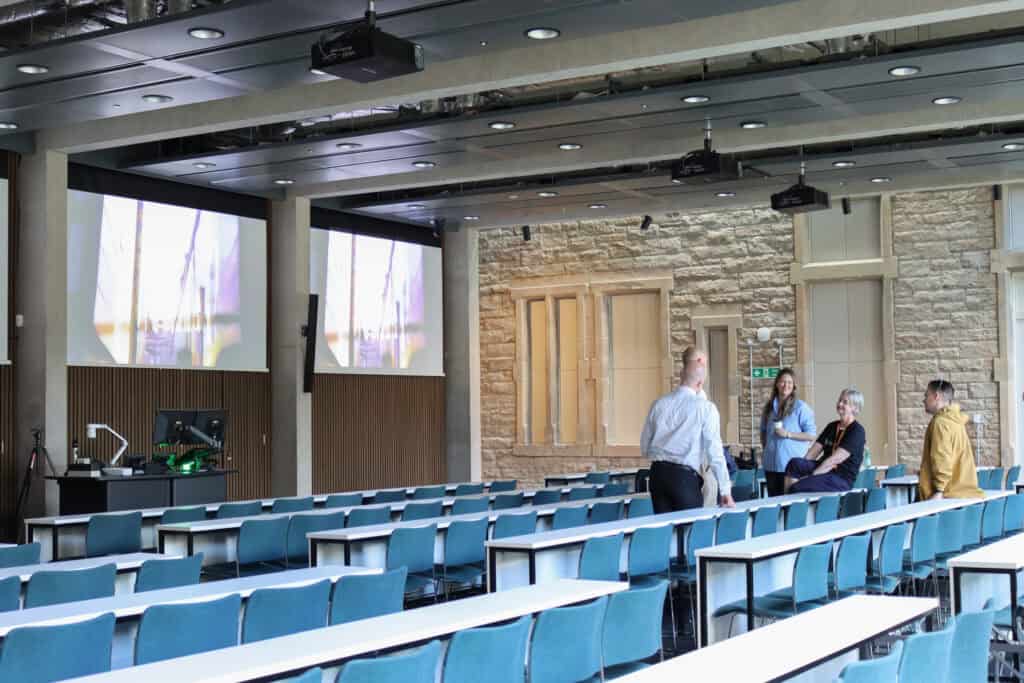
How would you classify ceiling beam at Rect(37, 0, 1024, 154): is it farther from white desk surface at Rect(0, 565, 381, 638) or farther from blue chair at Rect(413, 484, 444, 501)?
white desk surface at Rect(0, 565, 381, 638)

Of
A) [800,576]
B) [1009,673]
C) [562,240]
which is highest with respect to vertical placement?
[562,240]

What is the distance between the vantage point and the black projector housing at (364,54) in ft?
22.7

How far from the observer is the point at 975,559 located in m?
5.43

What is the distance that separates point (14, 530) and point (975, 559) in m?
9.72

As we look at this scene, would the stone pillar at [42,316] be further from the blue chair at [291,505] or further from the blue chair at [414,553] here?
the blue chair at [414,553]

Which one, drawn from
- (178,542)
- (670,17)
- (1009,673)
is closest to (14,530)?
(178,542)

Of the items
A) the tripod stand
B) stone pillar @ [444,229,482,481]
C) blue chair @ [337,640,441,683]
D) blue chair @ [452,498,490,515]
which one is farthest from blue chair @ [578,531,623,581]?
stone pillar @ [444,229,482,481]

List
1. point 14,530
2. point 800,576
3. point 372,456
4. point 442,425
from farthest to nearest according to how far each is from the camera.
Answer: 1. point 442,425
2. point 372,456
3. point 14,530
4. point 800,576

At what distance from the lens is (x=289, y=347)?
1498 cm

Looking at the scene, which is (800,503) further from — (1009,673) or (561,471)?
(561,471)

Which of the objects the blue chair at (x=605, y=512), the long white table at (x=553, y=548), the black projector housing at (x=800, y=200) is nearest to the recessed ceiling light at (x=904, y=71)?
the black projector housing at (x=800, y=200)

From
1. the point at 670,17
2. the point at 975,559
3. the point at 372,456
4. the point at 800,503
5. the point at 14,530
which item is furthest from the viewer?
the point at 372,456

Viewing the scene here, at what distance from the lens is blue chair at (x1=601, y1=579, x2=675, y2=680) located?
477 centimetres

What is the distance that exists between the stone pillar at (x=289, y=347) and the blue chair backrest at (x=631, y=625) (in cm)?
1043
